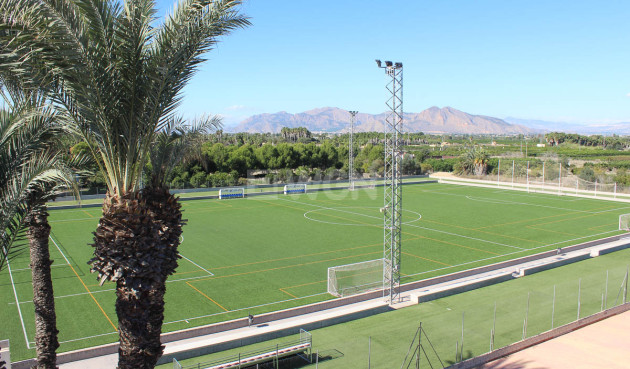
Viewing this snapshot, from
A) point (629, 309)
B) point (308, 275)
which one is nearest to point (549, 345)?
point (629, 309)

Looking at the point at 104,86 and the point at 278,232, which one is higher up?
the point at 104,86

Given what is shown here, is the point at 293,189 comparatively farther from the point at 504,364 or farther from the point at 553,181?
the point at 504,364

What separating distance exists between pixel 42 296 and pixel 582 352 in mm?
16208

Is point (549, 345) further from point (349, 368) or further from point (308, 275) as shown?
point (308, 275)

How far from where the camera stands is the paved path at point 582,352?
15.4m

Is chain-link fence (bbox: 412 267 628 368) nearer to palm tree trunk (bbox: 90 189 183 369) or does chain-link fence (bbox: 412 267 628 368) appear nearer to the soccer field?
the soccer field

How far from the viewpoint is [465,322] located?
18.2 m

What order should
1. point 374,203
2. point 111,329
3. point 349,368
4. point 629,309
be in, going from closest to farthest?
point 349,368
point 111,329
point 629,309
point 374,203

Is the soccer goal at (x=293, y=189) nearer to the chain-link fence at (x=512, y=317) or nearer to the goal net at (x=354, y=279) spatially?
the goal net at (x=354, y=279)

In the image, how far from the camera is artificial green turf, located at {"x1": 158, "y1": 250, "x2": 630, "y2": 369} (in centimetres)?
1560

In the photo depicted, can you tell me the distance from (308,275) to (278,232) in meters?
10.8

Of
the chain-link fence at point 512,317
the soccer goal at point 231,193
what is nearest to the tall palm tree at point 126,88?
the chain-link fence at point 512,317

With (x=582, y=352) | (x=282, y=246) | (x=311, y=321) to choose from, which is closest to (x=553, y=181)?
(x=282, y=246)

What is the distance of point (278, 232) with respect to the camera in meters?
36.0
